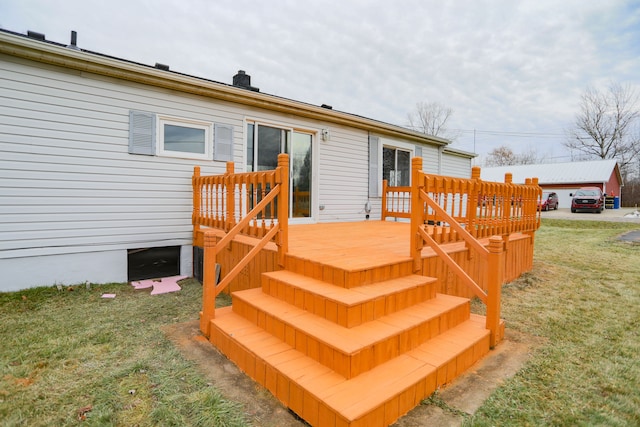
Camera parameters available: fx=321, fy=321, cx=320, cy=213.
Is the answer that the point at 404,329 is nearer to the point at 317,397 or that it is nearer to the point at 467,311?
the point at 317,397

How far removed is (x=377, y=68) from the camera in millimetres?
19312

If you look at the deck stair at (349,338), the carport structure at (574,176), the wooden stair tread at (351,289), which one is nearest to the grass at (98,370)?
the deck stair at (349,338)

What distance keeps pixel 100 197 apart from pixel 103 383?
10.6 feet

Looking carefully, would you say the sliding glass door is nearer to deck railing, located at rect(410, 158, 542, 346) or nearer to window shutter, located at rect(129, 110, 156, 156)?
window shutter, located at rect(129, 110, 156, 156)

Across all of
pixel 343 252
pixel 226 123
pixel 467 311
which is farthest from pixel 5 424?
pixel 226 123

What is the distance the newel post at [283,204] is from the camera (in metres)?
3.21

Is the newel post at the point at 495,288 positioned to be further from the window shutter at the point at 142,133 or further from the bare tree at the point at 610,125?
the bare tree at the point at 610,125

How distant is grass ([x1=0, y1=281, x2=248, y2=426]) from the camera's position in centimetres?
182

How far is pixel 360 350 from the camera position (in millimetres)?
1905

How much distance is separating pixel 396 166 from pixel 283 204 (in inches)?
231

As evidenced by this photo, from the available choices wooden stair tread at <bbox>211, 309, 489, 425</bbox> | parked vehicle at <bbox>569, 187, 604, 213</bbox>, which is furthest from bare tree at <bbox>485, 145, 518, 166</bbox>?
wooden stair tread at <bbox>211, 309, 489, 425</bbox>

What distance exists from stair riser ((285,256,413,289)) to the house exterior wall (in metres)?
2.89

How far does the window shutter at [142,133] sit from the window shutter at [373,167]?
185 inches

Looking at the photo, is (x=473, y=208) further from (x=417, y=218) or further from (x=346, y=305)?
(x=346, y=305)
